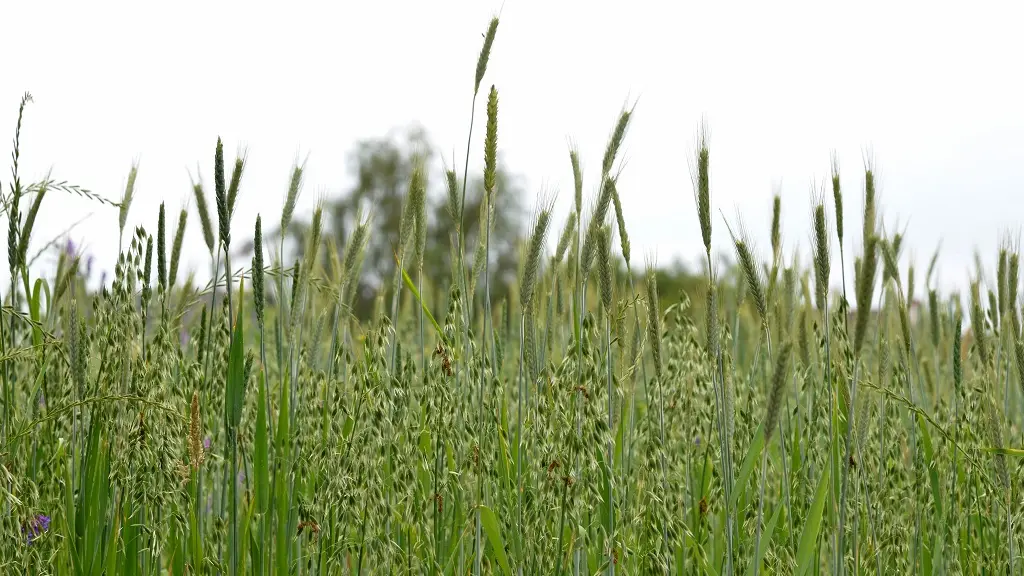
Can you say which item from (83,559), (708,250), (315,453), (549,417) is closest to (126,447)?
(83,559)

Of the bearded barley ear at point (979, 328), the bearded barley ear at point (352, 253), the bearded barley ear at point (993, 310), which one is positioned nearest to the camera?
the bearded barley ear at point (352, 253)

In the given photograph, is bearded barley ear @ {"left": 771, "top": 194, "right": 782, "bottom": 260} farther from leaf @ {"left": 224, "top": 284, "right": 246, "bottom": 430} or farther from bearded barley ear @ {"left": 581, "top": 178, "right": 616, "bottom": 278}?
leaf @ {"left": 224, "top": 284, "right": 246, "bottom": 430}

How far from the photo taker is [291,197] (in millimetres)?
1958

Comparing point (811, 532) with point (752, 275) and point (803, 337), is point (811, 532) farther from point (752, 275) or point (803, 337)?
point (803, 337)

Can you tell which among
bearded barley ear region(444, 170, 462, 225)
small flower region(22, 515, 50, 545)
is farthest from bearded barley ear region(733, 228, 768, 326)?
small flower region(22, 515, 50, 545)

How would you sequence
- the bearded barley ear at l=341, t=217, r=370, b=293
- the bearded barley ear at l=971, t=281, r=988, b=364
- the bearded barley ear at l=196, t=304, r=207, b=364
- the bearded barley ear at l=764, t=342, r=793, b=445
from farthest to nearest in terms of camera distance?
the bearded barley ear at l=971, t=281, r=988, b=364, the bearded barley ear at l=196, t=304, r=207, b=364, the bearded barley ear at l=341, t=217, r=370, b=293, the bearded barley ear at l=764, t=342, r=793, b=445

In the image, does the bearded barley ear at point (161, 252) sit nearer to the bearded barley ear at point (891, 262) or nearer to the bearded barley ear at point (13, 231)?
the bearded barley ear at point (13, 231)

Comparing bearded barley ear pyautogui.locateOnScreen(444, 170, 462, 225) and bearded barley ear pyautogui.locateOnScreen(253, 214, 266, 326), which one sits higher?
bearded barley ear pyautogui.locateOnScreen(444, 170, 462, 225)

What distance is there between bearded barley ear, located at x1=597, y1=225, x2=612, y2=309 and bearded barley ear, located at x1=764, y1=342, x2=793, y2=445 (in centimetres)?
39

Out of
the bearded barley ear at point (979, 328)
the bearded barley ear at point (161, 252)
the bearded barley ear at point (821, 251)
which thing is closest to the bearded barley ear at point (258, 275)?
the bearded barley ear at point (161, 252)

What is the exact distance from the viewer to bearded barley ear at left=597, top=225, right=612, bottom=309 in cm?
169

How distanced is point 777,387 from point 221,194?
102 cm

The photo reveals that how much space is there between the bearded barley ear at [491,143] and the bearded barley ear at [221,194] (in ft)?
1.56

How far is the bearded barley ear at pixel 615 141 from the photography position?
67.6 inches
